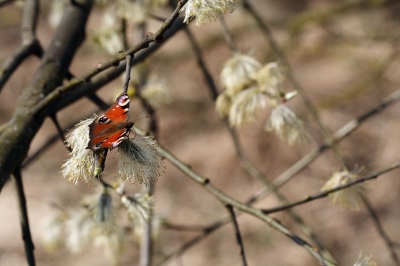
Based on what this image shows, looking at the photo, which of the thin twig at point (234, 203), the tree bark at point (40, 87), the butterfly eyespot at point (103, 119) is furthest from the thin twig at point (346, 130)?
the butterfly eyespot at point (103, 119)

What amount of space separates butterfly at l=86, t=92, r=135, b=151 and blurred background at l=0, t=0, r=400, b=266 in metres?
2.12

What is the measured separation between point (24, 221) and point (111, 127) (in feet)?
1.42

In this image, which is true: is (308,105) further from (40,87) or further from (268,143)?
(268,143)

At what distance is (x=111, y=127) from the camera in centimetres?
78

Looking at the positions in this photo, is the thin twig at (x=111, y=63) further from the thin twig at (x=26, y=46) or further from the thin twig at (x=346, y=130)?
the thin twig at (x=346, y=130)

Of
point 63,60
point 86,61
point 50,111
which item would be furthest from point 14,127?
point 86,61

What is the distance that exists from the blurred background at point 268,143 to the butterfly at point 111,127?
6.96 feet

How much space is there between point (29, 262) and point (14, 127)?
11.3 inches

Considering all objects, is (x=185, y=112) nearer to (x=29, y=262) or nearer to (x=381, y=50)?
(x=381, y=50)

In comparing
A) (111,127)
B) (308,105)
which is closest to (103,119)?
(111,127)

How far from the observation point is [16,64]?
3.95 ft

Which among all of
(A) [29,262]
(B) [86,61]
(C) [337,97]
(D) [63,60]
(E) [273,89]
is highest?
(B) [86,61]

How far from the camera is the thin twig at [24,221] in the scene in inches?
41.3

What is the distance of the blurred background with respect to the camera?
3035 mm
